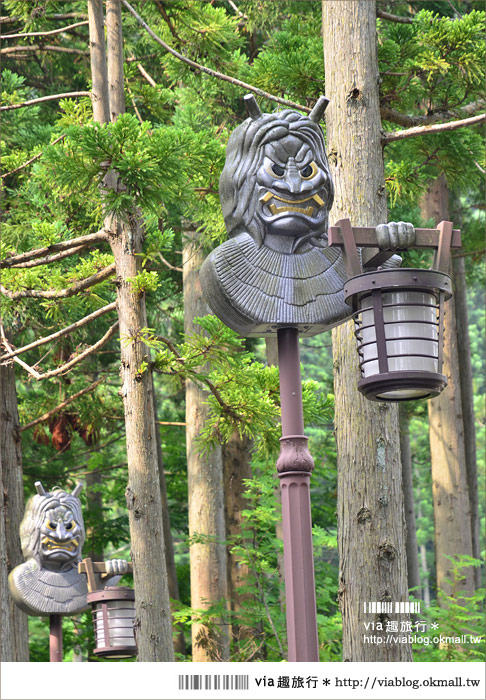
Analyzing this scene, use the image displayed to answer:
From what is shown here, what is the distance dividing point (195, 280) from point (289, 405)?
22.6 feet

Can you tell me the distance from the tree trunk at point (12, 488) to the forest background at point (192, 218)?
0.02 m

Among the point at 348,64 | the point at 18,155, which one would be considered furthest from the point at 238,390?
the point at 18,155

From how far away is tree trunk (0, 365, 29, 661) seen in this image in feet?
29.8

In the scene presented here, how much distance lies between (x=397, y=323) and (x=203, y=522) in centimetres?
691

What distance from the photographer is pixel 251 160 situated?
333 centimetres

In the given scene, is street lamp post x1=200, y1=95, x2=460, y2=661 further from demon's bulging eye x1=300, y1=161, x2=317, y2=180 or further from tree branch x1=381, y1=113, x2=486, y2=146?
tree branch x1=381, y1=113, x2=486, y2=146

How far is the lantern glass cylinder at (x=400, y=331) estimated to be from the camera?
9.43ft

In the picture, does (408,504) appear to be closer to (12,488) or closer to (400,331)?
(12,488)

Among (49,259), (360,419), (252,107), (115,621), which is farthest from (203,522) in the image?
(252,107)

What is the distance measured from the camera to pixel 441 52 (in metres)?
6.29

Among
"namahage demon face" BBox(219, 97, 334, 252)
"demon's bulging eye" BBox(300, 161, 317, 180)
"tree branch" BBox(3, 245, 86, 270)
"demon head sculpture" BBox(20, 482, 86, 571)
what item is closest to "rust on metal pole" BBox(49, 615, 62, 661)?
"demon head sculpture" BBox(20, 482, 86, 571)

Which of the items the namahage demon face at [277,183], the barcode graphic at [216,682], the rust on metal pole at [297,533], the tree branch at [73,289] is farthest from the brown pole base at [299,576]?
the tree branch at [73,289]

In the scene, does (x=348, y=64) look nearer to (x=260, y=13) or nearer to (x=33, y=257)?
(x=33, y=257)

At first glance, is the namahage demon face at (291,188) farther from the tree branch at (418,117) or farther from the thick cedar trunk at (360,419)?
the tree branch at (418,117)
